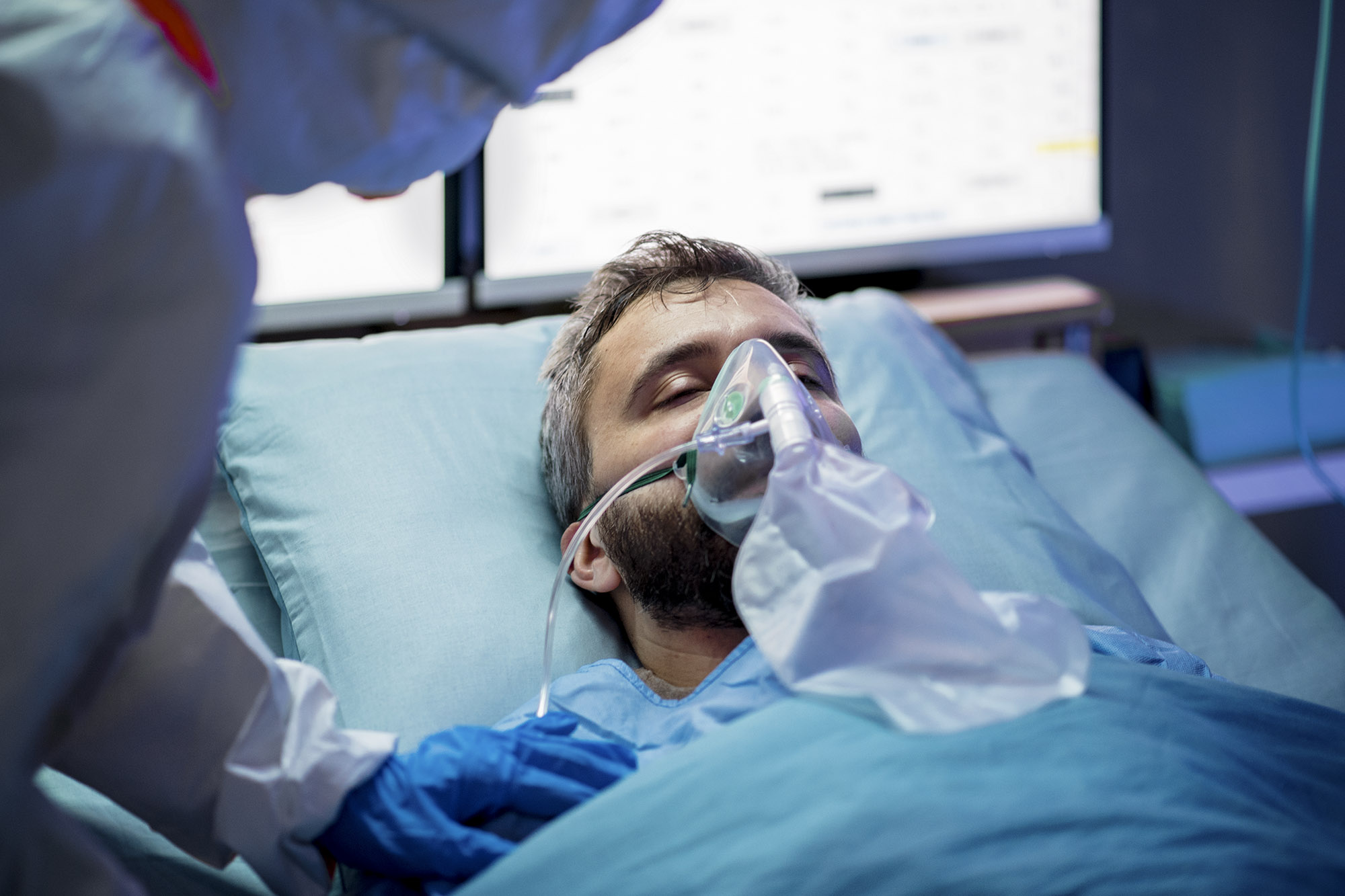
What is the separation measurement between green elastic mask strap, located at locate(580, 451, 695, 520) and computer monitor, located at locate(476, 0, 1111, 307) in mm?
853

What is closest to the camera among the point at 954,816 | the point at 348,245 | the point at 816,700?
the point at 954,816

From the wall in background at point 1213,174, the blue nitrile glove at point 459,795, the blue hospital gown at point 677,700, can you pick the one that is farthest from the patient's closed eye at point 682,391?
the wall in background at point 1213,174

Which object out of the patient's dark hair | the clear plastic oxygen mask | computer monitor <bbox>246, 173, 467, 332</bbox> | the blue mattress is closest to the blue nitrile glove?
the clear plastic oxygen mask

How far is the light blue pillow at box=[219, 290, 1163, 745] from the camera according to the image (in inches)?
48.9

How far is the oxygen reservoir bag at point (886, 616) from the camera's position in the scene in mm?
875

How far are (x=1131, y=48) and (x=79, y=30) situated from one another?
7.93 feet

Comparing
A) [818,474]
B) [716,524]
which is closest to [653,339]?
[716,524]

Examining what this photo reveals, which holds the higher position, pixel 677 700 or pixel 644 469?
pixel 644 469

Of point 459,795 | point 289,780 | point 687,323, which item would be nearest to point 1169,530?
point 687,323

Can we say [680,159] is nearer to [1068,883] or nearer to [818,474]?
[818,474]

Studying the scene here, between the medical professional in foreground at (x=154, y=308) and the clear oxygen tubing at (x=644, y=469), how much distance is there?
0.31 m

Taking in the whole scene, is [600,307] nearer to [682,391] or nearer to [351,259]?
[682,391]

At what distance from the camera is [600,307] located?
1.39 metres

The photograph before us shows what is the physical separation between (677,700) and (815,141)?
125 centimetres
